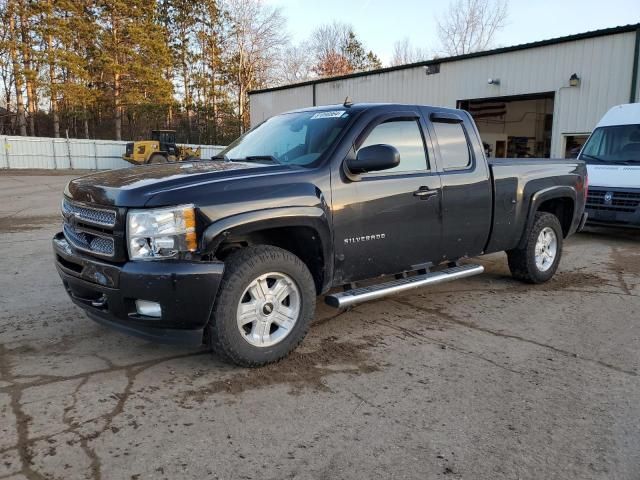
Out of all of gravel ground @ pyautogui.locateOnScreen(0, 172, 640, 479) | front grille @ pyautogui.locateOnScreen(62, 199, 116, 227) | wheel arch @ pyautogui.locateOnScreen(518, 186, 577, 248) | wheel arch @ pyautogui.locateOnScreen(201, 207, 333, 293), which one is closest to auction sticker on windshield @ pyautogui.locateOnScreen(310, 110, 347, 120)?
wheel arch @ pyautogui.locateOnScreen(201, 207, 333, 293)

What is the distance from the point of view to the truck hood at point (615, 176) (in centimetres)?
907

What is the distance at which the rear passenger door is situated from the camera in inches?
193

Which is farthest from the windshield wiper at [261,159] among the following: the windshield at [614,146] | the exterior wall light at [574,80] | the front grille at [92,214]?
the exterior wall light at [574,80]

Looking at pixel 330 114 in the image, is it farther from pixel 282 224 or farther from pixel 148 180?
pixel 148 180

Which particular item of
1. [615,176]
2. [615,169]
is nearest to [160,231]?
[615,176]

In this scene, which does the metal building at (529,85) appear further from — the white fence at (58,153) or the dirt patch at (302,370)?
the white fence at (58,153)

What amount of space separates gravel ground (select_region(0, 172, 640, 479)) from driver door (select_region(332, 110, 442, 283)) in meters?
0.65

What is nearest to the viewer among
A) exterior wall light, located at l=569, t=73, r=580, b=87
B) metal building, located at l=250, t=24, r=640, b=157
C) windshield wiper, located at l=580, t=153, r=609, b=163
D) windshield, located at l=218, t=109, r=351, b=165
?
windshield, located at l=218, t=109, r=351, b=165

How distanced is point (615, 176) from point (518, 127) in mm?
19243

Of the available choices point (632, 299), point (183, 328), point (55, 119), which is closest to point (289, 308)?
point (183, 328)

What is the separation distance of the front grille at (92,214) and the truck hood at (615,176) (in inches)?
348

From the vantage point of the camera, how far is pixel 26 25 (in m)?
36.5

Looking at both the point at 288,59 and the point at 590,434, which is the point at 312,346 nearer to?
the point at 590,434

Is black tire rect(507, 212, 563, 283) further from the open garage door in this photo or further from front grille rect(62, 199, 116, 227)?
the open garage door
